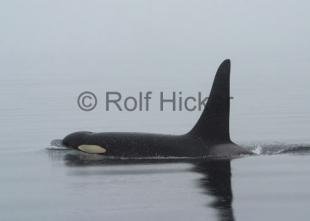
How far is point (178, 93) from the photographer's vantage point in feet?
182

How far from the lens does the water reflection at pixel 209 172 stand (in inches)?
701

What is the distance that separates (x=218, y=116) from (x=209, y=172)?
11.8 ft

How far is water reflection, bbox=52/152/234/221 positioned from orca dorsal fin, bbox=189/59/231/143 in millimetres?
1206

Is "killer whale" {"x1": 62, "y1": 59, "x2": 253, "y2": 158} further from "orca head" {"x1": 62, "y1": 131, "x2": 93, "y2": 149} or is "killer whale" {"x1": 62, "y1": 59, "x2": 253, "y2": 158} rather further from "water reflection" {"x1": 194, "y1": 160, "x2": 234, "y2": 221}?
"water reflection" {"x1": 194, "y1": 160, "x2": 234, "y2": 221}

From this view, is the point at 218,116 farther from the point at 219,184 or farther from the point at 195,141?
the point at 219,184

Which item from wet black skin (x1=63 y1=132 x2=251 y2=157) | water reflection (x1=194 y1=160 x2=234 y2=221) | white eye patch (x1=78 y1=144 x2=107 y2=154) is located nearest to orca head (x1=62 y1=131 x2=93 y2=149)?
wet black skin (x1=63 y1=132 x2=251 y2=157)

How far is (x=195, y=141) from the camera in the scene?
2527 cm

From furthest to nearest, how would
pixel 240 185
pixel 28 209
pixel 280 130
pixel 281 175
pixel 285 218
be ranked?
pixel 280 130
pixel 281 175
pixel 240 185
pixel 28 209
pixel 285 218

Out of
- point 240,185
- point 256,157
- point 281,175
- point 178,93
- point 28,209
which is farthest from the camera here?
point 178,93

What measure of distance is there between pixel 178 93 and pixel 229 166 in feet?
107

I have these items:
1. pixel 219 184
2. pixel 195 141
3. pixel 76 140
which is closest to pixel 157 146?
pixel 195 141

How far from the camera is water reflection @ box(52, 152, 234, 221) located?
701 inches

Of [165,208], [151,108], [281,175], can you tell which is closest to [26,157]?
[281,175]

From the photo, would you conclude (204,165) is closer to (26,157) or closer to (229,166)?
(229,166)
